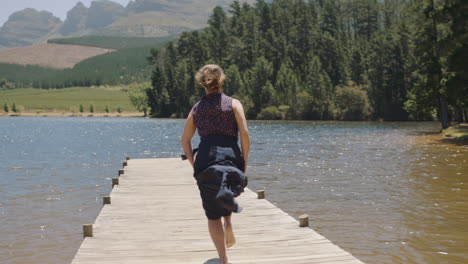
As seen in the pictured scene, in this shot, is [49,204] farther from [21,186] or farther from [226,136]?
[226,136]

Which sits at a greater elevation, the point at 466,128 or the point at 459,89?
the point at 459,89

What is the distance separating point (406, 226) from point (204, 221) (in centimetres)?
561

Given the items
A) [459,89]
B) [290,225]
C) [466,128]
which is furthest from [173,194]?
[466,128]

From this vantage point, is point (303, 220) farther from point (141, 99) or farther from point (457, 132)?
point (141, 99)

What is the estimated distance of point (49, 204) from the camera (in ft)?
55.8

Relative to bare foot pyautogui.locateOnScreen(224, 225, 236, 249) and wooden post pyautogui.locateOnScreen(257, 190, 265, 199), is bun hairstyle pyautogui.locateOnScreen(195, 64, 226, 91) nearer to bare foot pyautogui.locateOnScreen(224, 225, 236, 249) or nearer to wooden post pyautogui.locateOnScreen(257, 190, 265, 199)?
bare foot pyautogui.locateOnScreen(224, 225, 236, 249)

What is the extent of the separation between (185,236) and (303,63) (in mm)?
116912

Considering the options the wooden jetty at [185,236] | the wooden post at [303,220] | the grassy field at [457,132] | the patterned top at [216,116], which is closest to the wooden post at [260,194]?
the wooden jetty at [185,236]

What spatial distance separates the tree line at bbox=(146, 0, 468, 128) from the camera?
9925 cm

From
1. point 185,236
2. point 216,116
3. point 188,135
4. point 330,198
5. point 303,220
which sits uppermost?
point 216,116

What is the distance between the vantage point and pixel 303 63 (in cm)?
12369

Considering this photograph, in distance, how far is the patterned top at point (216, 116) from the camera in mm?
6789

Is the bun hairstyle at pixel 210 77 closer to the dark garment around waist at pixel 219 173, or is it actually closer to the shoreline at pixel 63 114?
the dark garment around waist at pixel 219 173

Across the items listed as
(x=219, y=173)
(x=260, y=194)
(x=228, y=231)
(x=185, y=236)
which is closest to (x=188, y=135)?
(x=219, y=173)
